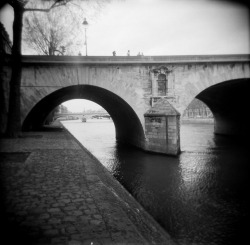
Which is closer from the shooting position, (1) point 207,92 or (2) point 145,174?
(2) point 145,174

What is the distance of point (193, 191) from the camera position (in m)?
7.80

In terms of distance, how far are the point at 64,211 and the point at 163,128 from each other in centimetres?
1046

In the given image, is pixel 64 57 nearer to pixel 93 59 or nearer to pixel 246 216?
pixel 93 59

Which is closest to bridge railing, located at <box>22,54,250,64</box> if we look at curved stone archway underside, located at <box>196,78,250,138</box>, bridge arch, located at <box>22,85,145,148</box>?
bridge arch, located at <box>22,85,145,148</box>

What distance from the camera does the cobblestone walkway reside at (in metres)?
2.63

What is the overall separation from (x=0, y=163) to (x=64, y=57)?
29.3 ft

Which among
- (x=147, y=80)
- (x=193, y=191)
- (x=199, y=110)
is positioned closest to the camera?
(x=193, y=191)

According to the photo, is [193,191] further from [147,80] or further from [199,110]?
[199,110]

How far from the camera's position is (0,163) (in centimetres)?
587

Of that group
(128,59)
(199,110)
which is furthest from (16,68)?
(199,110)

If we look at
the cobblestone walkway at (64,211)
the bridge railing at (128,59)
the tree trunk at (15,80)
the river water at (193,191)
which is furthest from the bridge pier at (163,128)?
the cobblestone walkway at (64,211)

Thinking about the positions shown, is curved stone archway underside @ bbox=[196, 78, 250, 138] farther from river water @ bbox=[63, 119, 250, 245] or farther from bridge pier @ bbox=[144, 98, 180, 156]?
river water @ bbox=[63, 119, 250, 245]

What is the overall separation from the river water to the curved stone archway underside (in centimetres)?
665

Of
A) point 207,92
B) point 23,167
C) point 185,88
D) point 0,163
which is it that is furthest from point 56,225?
point 207,92
